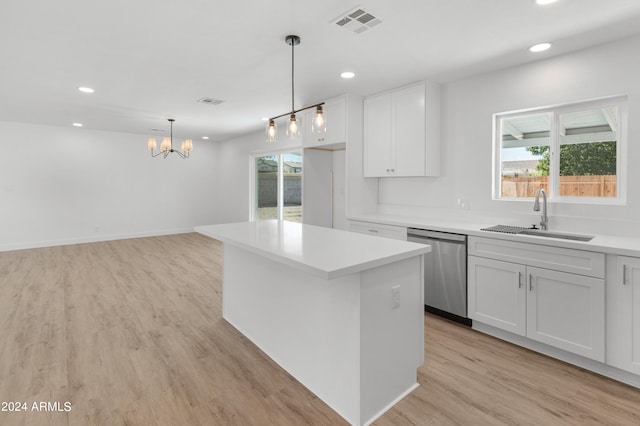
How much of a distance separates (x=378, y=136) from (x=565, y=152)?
1.95 meters

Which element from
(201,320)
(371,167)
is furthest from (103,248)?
(371,167)

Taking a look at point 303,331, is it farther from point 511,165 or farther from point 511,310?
point 511,165

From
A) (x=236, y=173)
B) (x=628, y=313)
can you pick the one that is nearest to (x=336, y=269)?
(x=628, y=313)

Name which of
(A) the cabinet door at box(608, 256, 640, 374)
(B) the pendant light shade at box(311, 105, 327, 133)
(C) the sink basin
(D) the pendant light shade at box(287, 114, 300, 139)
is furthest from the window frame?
(A) the cabinet door at box(608, 256, 640, 374)

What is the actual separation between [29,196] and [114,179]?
1.52 meters

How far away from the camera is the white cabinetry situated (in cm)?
235

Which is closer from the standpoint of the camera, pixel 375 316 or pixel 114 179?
pixel 375 316

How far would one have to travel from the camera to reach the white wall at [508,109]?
8.66 ft

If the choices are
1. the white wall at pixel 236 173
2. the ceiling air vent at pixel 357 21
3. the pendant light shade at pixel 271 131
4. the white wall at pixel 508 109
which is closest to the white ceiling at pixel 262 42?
the ceiling air vent at pixel 357 21

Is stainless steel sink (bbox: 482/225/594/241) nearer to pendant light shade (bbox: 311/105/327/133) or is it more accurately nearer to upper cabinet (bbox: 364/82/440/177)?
upper cabinet (bbox: 364/82/440/177)

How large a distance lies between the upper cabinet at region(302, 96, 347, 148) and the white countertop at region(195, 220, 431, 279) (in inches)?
70.6

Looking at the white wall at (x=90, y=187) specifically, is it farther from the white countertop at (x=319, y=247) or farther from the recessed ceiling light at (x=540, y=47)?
the recessed ceiling light at (x=540, y=47)

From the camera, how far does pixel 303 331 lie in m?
2.26

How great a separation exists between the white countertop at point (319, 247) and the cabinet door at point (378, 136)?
65.2 inches
